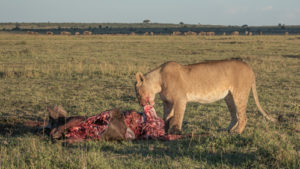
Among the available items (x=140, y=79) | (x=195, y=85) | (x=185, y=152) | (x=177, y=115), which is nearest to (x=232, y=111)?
(x=195, y=85)

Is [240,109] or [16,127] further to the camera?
[16,127]

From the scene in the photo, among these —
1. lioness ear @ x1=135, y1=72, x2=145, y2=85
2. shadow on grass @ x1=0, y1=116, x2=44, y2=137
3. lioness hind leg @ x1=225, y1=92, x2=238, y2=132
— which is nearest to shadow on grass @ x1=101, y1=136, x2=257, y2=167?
lioness ear @ x1=135, y1=72, x2=145, y2=85

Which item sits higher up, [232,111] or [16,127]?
[232,111]

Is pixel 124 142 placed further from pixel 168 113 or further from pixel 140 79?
pixel 140 79

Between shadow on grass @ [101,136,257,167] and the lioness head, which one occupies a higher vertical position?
the lioness head

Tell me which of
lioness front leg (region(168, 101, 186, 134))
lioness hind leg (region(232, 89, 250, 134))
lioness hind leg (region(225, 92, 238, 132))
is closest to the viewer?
lioness front leg (region(168, 101, 186, 134))

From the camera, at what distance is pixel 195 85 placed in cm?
659

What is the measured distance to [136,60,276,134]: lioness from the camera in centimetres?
640

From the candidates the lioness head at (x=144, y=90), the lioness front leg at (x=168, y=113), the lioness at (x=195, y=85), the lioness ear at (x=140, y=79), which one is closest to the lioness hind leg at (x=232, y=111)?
the lioness at (x=195, y=85)

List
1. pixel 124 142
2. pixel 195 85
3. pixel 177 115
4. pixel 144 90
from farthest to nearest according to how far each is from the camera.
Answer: pixel 195 85 → pixel 144 90 → pixel 177 115 → pixel 124 142

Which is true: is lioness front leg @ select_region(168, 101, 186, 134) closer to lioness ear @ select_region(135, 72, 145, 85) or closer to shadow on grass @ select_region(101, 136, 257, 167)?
shadow on grass @ select_region(101, 136, 257, 167)

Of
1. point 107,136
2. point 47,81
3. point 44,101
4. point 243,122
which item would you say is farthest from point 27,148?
point 47,81

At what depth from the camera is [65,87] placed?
12297mm

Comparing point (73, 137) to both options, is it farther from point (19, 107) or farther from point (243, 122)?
point (19, 107)
